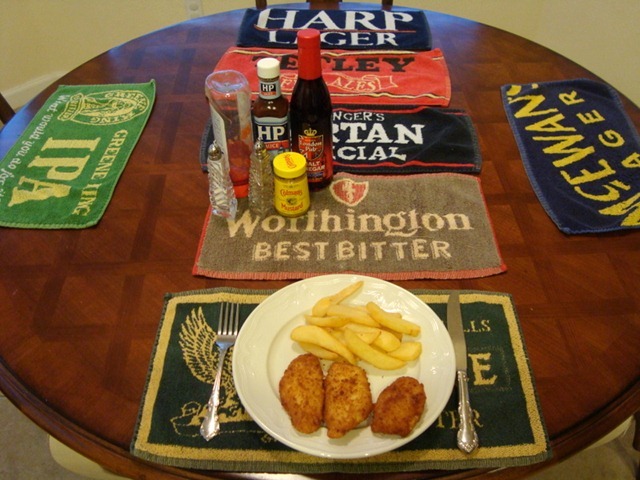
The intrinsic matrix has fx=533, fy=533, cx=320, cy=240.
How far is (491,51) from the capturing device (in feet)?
4.90

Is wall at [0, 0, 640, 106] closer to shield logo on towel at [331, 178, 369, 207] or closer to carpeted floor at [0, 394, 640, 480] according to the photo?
carpeted floor at [0, 394, 640, 480]

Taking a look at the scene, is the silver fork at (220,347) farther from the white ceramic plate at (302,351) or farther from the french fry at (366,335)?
the french fry at (366,335)

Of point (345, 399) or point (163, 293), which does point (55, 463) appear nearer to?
point (163, 293)

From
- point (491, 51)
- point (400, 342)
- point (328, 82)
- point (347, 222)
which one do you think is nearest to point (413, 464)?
point (400, 342)

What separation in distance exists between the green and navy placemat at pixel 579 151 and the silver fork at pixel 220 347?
61 centimetres

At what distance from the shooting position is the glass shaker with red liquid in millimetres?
978

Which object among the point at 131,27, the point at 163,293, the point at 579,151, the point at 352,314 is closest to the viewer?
the point at 352,314

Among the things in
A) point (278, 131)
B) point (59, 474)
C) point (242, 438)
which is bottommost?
point (59, 474)

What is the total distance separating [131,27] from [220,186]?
2207 mm

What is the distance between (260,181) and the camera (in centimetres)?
97

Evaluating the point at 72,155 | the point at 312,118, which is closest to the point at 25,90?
the point at 72,155

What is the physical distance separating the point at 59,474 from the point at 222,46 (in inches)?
51.5

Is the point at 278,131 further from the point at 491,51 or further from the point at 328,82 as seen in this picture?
the point at 491,51

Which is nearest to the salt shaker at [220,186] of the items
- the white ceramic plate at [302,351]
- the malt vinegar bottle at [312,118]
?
the malt vinegar bottle at [312,118]
